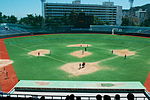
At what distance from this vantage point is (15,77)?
29078mm

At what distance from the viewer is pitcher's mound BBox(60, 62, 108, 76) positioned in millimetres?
31158

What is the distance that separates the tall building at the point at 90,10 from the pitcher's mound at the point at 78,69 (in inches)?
4603

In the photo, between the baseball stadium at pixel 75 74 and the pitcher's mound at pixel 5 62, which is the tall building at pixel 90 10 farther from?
the baseball stadium at pixel 75 74

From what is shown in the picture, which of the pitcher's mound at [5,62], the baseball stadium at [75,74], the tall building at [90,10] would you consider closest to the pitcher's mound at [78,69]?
the baseball stadium at [75,74]

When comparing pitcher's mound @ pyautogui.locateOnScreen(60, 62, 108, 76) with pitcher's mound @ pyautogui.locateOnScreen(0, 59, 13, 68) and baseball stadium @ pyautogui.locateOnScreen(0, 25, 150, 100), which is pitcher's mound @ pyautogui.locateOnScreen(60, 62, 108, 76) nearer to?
baseball stadium @ pyautogui.locateOnScreen(0, 25, 150, 100)

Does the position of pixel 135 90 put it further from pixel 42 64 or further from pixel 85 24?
pixel 85 24

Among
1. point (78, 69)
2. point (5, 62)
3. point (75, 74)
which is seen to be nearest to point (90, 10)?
point (5, 62)

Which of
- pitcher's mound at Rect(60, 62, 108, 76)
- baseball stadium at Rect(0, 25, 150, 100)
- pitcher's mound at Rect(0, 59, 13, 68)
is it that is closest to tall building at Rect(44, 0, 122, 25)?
pitcher's mound at Rect(0, 59, 13, 68)

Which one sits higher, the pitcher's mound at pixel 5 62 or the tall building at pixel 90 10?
the tall building at pixel 90 10

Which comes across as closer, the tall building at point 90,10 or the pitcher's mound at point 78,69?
the pitcher's mound at point 78,69

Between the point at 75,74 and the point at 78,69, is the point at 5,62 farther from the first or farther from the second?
the point at 75,74

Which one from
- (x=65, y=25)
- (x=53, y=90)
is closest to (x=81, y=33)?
(x=65, y=25)

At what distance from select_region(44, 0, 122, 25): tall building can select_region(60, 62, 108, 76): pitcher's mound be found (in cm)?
11692

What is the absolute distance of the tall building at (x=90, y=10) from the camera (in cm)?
15488
